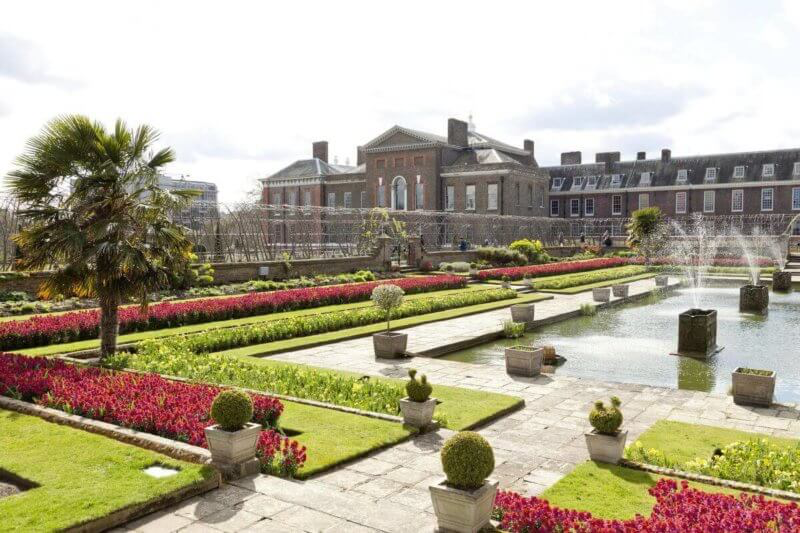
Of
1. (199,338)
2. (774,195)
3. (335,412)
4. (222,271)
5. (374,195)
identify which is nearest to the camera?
(335,412)

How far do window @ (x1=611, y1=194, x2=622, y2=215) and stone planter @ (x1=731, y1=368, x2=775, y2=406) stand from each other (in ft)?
183

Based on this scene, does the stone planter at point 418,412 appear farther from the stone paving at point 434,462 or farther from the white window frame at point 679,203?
the white window frame at point 679,203

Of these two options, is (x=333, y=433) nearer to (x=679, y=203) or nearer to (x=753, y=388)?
(x=753, y=388)

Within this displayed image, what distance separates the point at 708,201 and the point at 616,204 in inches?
322

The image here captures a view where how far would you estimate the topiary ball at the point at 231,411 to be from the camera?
6738 millimetres

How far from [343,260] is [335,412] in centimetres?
2323

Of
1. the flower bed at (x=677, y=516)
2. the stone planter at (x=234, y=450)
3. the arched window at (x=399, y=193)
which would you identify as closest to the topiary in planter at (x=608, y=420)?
the flower bed at (x=677, y=516)

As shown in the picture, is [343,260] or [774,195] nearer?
[343,260]

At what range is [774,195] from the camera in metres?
56.1

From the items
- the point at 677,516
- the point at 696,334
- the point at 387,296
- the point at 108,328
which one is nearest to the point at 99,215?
the point at 108,328

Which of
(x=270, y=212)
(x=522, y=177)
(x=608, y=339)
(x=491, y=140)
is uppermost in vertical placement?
(x=491, y=140)

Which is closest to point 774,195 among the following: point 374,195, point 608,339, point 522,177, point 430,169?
point 522,177

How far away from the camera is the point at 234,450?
21.8 feet

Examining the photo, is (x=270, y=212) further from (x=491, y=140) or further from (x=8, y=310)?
(x=491, y=140)
